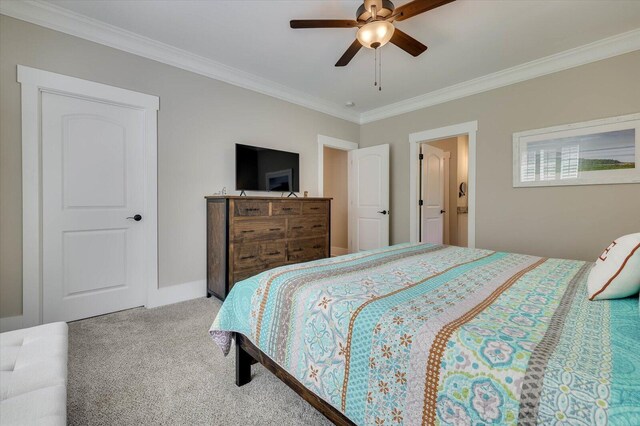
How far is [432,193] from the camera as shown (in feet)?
14.3

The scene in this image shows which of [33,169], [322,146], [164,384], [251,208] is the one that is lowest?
[164,384]

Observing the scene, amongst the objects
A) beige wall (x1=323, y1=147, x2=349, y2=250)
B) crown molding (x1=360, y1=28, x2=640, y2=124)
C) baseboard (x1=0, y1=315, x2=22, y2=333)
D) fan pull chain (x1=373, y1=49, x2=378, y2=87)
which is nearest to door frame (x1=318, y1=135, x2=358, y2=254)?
beige wall (x1=323, y1=147, x2=349, y2=250)

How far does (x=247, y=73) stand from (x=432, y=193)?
3.21m

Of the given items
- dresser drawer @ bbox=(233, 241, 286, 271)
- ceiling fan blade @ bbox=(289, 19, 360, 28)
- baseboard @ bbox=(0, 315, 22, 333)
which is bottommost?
baseboard @ bbox=(0, 315, 22, 333)

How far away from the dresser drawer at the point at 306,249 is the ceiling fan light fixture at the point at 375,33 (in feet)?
7.20

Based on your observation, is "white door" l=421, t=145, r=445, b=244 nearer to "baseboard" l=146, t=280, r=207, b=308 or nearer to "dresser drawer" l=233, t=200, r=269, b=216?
"dresser drawer" l=233, t=200, r=269, b=216

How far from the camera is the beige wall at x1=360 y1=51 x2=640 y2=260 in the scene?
8.66ft

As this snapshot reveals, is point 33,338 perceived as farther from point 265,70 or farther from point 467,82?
point 467,82

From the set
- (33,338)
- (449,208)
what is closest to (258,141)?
(33,338)

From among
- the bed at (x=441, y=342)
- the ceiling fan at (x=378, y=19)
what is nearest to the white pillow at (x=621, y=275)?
the bed at (x=441, y=342)

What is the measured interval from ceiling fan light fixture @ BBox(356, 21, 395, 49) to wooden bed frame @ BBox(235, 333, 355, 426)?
6.98 ft

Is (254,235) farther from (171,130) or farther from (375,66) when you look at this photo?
(375,66)

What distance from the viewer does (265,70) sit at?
3270 millimetres

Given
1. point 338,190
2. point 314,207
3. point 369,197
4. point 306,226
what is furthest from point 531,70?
point 338,190
